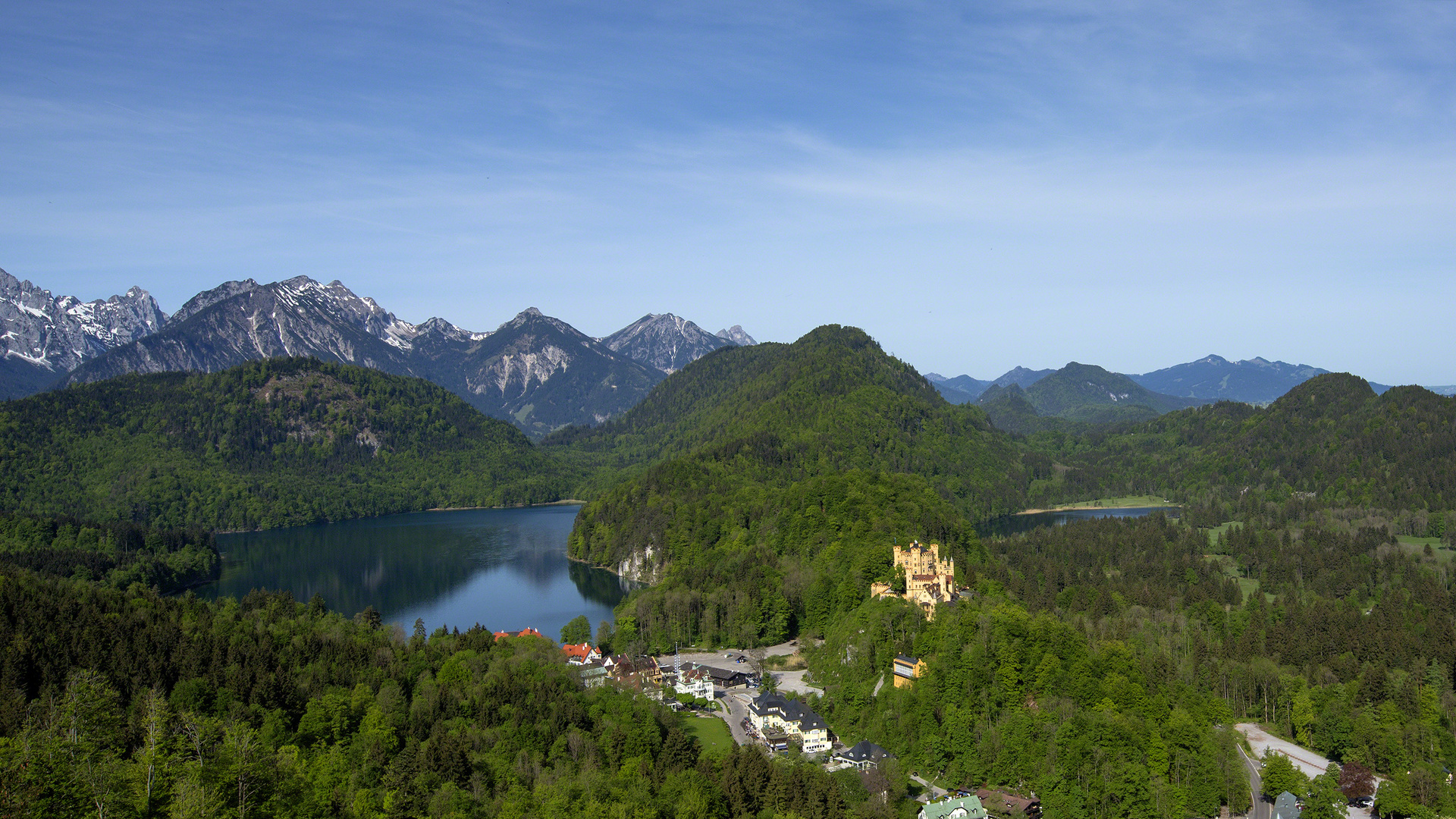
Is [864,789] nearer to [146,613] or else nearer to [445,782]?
[445,782]

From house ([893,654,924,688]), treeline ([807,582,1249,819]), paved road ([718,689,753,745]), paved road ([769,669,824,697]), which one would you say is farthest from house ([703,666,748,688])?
house ([893,654,924,688])

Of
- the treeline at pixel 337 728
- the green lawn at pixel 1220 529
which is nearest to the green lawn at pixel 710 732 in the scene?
the treeline at pixel 337 728

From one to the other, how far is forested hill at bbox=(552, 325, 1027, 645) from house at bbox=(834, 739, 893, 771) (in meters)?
23.6

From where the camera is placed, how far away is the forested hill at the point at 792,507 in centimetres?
8269

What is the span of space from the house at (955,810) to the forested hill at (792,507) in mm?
29739

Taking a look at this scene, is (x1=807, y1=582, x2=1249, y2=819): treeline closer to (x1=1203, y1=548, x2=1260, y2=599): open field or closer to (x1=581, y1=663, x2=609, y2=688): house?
(x1=581, y1=663, x2=609, y2=688): house

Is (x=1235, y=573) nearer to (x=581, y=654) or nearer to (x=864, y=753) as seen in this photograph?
(x=581, y=654)

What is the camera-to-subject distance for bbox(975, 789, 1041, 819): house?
47.9 metres

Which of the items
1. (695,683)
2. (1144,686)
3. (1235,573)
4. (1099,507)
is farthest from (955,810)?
(1099,507)

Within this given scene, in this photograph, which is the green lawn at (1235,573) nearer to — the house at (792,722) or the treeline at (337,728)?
the house at (792,722)

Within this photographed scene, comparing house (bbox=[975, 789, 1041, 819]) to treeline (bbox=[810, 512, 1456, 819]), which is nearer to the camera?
house (bbox=[975, 789, 1041, 819])

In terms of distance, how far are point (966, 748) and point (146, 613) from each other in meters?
45.9

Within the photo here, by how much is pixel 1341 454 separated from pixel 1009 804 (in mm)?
138931

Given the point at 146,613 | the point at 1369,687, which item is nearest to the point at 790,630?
the point at 1369,687
